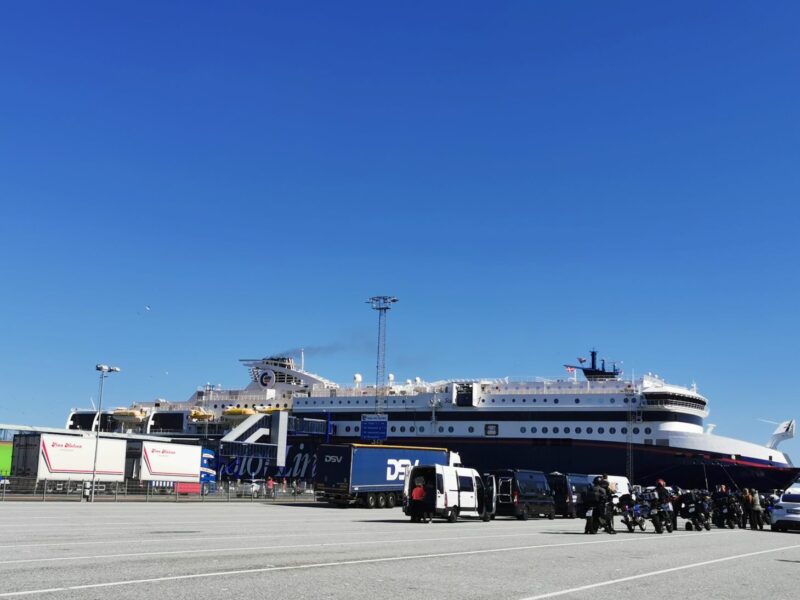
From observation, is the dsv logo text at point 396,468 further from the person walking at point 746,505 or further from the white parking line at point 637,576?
the white parking line at point 637,576

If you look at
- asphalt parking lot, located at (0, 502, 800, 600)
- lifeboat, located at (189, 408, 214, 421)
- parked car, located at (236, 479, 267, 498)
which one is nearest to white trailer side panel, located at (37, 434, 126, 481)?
parked car, located at (236, 479, 267, 498)

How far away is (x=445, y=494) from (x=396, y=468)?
38.7 feet

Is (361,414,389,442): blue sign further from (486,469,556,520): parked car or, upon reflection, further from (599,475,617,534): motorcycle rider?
(599,475,617,534): motorcycle rider

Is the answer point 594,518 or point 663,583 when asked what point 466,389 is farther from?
point 663,583

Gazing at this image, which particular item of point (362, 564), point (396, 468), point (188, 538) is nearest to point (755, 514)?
point (396, 468)

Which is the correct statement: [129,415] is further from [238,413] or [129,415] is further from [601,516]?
[601,516]

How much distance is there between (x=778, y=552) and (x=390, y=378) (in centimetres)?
6400

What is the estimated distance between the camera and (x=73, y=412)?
9319 cm

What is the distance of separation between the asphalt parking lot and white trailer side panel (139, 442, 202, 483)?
92.0ft

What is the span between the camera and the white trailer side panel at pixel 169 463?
48.1m

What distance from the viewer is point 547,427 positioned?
222 ft

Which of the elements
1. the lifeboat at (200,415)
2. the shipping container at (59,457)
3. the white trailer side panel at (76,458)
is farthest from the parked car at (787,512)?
the lifeboat at (200,415)

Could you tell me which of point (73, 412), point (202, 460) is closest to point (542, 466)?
point (202, 460)

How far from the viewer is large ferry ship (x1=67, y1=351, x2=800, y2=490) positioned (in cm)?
6381
